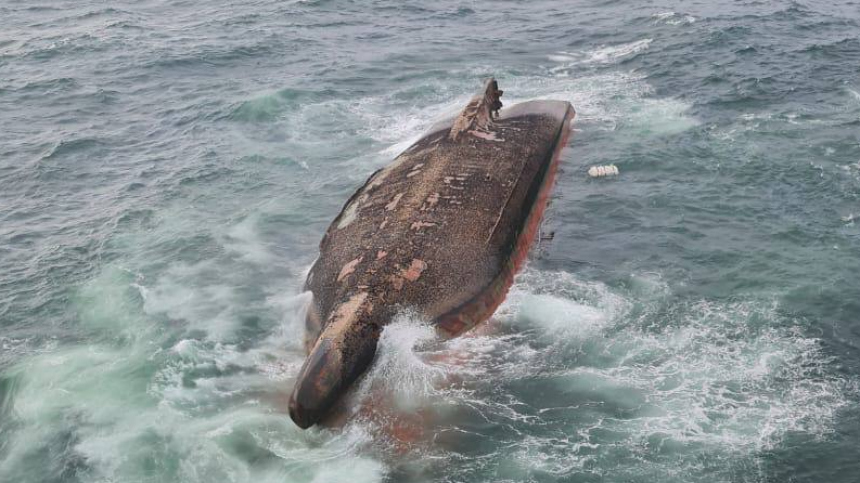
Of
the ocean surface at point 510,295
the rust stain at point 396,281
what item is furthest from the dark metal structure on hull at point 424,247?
the ocean surface at point 510,295

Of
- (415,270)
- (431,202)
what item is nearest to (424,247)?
(415,270)

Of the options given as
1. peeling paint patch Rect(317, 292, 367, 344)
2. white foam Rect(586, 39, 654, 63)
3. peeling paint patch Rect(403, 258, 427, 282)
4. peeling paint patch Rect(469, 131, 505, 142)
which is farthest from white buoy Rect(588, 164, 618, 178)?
white foam Rect(586, 39, 654, 63)

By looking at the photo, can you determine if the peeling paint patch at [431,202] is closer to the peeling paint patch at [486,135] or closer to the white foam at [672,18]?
the peeling paint patch at [486,135]

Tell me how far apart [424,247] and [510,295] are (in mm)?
2779

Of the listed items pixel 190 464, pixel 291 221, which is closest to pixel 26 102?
pixel 291 221

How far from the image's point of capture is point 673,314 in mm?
19672

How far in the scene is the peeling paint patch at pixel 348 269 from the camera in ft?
65.6

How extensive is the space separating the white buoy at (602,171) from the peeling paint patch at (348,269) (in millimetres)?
11876

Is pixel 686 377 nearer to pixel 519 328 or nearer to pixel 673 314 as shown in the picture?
pixel 673 314

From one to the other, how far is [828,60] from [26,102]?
4343 cm

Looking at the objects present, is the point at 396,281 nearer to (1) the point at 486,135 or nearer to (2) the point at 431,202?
(2) the point at 431,202

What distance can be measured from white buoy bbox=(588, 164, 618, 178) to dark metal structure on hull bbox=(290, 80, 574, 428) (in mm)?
1545

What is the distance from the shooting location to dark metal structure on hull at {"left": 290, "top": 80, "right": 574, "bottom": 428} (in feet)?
57.2

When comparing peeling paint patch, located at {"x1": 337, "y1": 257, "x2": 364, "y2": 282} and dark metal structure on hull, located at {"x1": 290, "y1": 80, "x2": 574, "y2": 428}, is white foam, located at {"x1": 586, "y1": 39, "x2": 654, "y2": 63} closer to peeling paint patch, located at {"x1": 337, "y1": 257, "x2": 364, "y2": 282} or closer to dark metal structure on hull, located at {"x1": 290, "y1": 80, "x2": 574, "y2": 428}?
dark metal structure on hull, located at {"x1": 290, "y1": 80, "x2": 574, "y2": 428}
